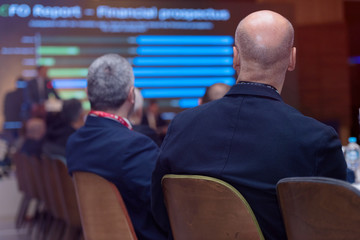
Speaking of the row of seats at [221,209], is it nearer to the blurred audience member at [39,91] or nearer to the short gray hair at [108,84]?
the short gray hair at [108,84]

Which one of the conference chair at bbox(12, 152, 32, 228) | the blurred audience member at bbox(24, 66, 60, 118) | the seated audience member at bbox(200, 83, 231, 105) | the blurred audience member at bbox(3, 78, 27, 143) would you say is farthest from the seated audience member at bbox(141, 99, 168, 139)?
the seated audience member at bbox(200, 83, 231, 105)

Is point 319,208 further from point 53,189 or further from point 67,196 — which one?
point 53,189

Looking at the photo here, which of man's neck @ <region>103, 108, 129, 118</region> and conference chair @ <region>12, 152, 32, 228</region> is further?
conference chair @ <region>12, 152, 32, 228</region>

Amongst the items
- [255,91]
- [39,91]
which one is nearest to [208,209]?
[255,91]

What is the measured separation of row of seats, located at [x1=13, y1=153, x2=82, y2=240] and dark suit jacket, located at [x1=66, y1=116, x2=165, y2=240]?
47.6 inches

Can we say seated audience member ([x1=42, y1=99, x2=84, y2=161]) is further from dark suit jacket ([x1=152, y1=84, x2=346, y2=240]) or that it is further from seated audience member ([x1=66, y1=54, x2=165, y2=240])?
dark suit jacket ([x1=152, y1=84, x2=346, y2=240])

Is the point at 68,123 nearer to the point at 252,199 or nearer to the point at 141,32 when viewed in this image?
the point at 141,32

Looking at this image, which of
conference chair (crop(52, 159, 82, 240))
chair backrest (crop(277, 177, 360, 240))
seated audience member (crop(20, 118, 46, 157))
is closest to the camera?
chair backrest (crop(277, 177, 360, 240))

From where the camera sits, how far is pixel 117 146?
243 centimetres

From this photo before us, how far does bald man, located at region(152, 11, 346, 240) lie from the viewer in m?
1.56

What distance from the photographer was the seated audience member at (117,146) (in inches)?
93.4

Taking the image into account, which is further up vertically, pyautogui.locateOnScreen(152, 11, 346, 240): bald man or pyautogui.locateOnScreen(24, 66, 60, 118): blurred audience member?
pyautogui.locateOnScreen(152, 11, 346, 240): bald man

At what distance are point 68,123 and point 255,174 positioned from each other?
4698 mm

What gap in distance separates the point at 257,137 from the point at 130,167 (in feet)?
2.88
